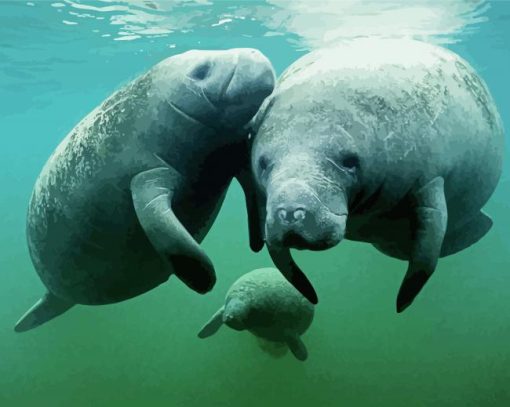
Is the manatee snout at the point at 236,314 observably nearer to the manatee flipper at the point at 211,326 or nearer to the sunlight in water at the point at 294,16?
the manatee flipper at the point at 211,326

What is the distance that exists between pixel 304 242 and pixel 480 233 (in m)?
3.50

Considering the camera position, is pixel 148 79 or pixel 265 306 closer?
pixel 148 79

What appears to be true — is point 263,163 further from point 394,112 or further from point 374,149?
point 394,112

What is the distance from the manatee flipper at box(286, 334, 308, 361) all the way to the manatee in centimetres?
462

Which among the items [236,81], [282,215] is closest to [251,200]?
[236,81]

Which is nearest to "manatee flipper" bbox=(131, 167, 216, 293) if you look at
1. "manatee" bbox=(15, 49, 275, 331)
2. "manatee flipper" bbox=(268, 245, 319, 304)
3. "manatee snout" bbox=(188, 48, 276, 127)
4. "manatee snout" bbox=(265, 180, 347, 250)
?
"manatee" bbox=(15, 49, 275, 331)

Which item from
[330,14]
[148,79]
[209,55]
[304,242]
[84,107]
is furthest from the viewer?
[84,107]

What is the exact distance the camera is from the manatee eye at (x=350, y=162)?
317cm

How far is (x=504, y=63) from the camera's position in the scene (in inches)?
1235

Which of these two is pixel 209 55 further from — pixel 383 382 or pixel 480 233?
pixel 383 382

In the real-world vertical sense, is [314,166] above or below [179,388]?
above

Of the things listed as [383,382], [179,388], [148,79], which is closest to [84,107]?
[179,388]

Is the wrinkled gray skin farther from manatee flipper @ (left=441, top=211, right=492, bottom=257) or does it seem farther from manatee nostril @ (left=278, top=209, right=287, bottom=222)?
manatee flipper @ (left=441, top=211, right=492, bottom=257)

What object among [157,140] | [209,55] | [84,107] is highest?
[209,55]
